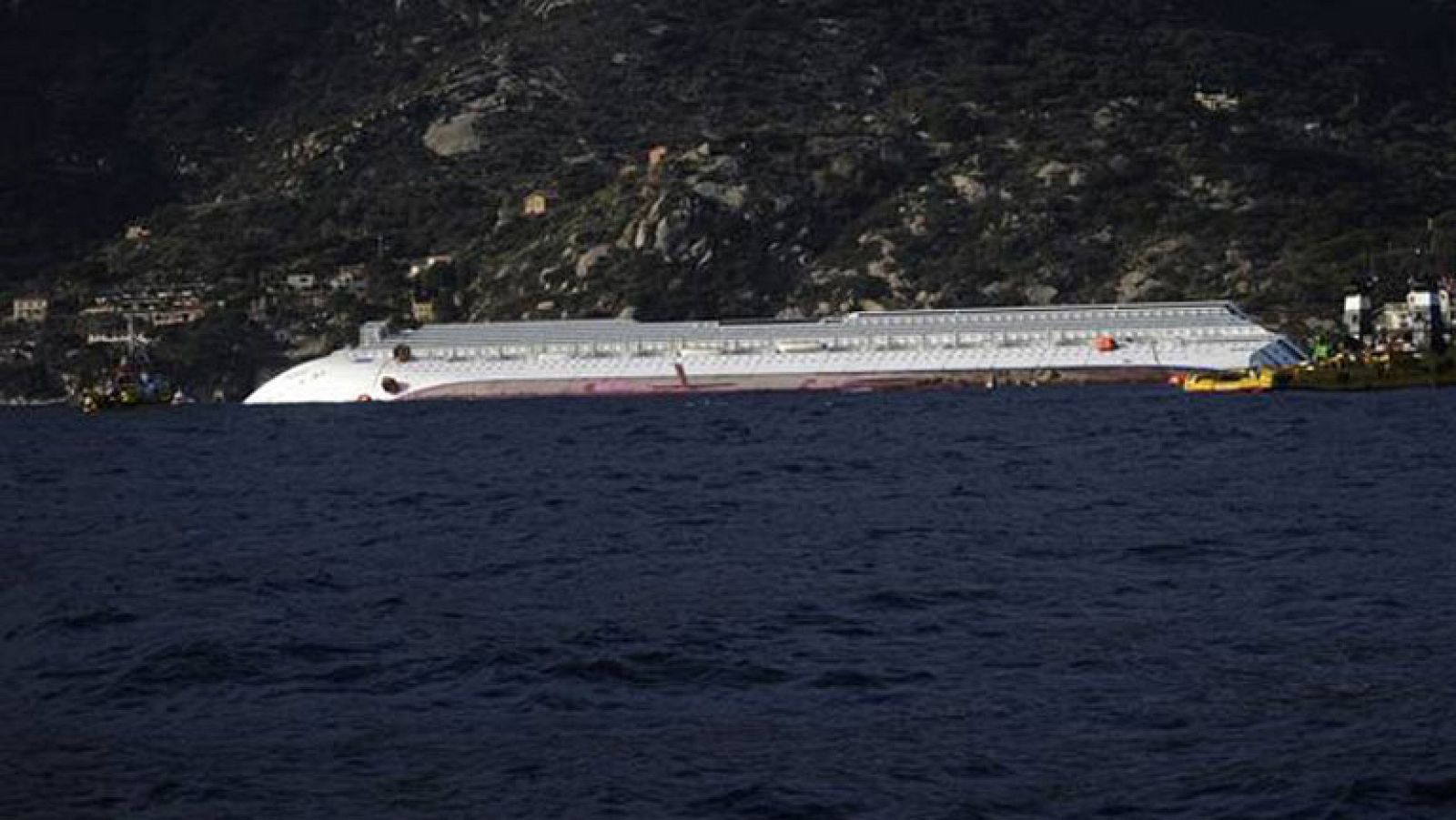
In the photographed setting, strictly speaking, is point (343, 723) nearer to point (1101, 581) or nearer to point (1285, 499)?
point (1101, 581)

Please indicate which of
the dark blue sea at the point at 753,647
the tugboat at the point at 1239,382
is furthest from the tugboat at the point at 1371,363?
the dark blue sea at the point at 753,647

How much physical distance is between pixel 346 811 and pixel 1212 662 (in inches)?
512

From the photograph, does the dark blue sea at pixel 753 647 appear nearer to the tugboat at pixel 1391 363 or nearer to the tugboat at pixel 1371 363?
the tugboat at pixel 1391 363

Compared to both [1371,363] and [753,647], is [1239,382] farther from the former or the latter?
[753,647]

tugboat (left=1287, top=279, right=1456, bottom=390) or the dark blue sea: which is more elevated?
the dark blue sea

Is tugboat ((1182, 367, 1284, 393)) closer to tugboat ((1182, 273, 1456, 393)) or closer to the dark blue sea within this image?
tugboat ((1182, 273, 1456, 393))

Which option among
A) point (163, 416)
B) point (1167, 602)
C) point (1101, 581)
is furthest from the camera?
point (163, 416)

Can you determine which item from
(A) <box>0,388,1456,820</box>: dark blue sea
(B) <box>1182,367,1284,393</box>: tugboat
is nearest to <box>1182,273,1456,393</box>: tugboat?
(B) <box>1182,367,1284,393</box>: tugboat

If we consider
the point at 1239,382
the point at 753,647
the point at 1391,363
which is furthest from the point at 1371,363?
the point at 753,647

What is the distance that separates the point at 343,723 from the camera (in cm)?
3197

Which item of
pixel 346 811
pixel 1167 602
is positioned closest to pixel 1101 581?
pixel 1167 602

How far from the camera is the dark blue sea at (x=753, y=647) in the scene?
2825cm

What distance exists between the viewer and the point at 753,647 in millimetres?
37406

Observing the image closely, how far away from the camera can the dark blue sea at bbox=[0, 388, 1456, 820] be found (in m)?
28.2
